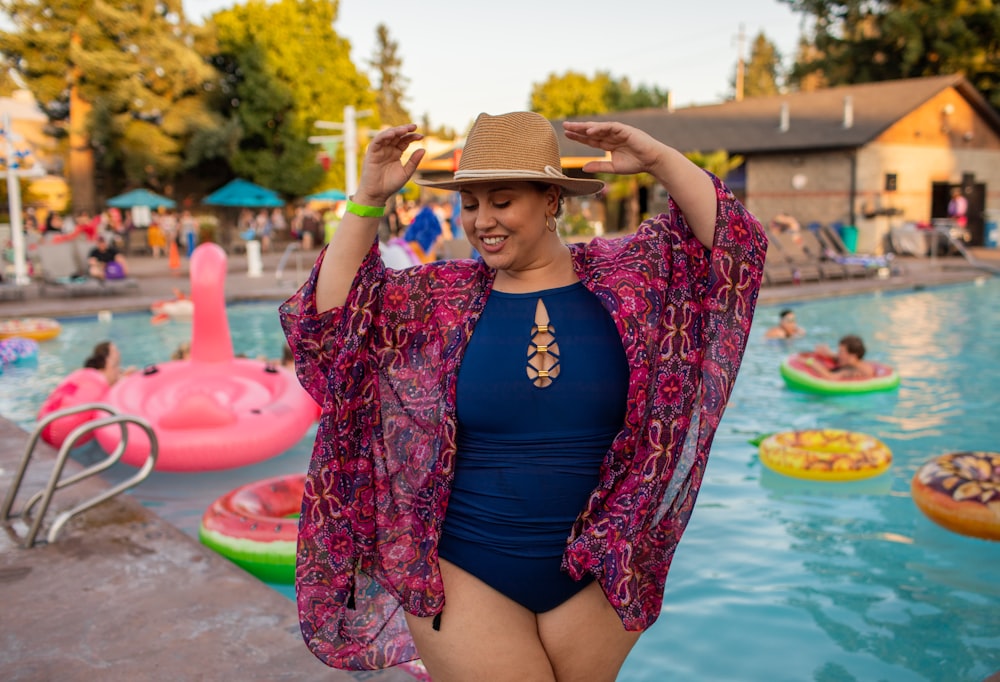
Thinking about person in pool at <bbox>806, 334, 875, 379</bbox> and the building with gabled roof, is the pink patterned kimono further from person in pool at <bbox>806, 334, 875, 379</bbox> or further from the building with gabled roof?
the building with gabled roof

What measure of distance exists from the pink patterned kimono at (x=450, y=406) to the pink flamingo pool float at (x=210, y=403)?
509 cm

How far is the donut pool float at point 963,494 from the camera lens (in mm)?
5676

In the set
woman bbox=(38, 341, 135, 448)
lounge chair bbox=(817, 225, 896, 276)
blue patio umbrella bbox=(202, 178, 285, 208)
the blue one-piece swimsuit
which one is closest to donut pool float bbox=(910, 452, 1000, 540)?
the blue one-piece swimsuit

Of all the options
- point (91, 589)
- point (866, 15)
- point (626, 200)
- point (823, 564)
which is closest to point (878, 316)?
point (823, 564)

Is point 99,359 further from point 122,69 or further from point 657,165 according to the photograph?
point 122,69

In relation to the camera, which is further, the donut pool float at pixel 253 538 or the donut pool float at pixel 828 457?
the donut pool float at pixel 828 457

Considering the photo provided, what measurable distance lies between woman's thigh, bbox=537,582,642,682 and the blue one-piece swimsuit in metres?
0.03

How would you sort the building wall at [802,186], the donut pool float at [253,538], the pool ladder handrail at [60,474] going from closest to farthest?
the pool ladder handrail at [60,474] < the donut pool float at [253,538] < the building wall at [802,186]

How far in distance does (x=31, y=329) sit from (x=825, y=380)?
37.3 feet

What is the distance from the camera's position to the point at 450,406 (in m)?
2.18

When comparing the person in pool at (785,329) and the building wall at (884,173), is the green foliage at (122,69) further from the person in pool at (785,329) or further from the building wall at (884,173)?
the person in pool at (785,329)

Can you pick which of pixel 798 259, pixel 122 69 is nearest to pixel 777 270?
pixel 798 259

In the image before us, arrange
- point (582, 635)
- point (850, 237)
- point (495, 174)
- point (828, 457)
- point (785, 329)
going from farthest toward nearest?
point (850, 237) → point (785, 329) → point (828, 457) → point (582, 635) → point (495, 174)

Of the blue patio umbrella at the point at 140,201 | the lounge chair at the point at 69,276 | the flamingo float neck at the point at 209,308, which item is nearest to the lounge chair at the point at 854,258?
the lounge chair at the point at 69,276
